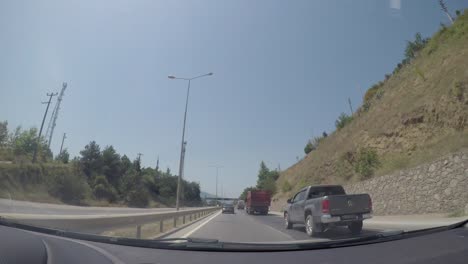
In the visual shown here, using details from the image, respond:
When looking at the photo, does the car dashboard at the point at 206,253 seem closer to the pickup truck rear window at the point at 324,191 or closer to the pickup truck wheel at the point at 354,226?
the pickup truck wheel at the point at 354,226

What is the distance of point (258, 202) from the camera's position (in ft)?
134

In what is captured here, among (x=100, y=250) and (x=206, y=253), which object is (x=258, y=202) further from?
(x=100, y=250)

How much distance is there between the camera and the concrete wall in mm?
17109

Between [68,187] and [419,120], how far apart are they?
27.0 meters

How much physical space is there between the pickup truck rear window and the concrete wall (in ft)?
19.8

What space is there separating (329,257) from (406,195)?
61.0ft

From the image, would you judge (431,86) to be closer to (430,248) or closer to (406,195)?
(406,195)

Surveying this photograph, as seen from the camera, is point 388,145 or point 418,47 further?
point 418,47

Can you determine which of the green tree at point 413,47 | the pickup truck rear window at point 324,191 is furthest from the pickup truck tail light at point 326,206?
the green tree at point 413,47

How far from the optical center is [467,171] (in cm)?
1686

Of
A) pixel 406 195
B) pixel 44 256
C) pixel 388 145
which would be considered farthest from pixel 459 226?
pixel 388 145

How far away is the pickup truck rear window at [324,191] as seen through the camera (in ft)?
41.1

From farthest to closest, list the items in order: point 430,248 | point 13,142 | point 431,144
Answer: point 431,144 < point 13,142 < point 430,248

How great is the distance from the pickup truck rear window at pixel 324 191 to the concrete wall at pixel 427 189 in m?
6.02
